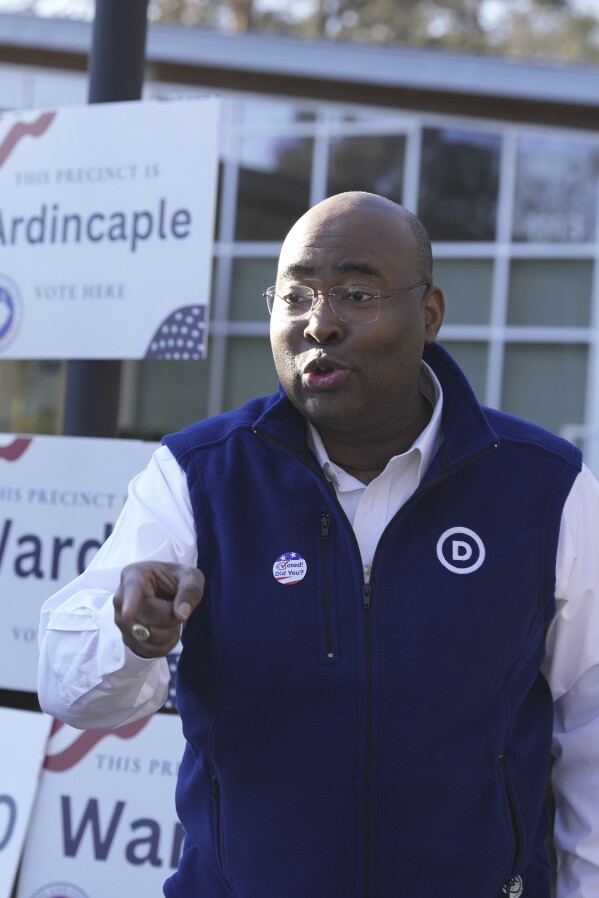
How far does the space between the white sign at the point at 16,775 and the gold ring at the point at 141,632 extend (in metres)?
2.09

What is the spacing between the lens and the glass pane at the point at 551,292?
11461mm

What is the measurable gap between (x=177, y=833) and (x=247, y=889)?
5.31 ft

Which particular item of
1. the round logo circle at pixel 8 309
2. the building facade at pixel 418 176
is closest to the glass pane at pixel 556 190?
the building facade at pixel 418 176

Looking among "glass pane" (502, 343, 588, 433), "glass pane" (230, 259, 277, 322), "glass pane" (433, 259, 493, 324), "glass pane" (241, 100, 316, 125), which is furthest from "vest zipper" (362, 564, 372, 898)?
"glass pane" (241, 100, 316, 125)

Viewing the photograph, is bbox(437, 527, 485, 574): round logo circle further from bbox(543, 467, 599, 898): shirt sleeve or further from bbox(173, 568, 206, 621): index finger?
bbox(173, 568, 206, 621): index finger

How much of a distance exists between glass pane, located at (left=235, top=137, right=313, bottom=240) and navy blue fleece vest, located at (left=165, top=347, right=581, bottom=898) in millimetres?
10150

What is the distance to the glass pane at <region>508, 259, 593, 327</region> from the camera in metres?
11.5

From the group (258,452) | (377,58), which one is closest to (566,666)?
(258,452)

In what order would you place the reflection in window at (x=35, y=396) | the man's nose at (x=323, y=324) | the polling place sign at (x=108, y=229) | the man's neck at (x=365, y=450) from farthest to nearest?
the reflection in window at (x=35, y=396) < the polling place sign at (x=108, y=229) < the man's neck at (x=365, y=450) < the man's nose at (x=323, y=324)

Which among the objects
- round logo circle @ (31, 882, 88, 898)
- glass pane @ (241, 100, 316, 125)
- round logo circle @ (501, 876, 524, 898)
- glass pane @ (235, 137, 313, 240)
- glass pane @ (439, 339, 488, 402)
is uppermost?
glass pane @ (241, 100, 316, 125)

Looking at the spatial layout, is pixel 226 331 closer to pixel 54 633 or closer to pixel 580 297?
pixel 580 297

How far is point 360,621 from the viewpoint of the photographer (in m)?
2.03

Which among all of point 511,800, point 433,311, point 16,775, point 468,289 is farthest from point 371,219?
point 468,289

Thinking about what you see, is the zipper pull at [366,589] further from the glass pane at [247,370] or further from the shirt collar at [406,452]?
the glass pane at [247,370]
